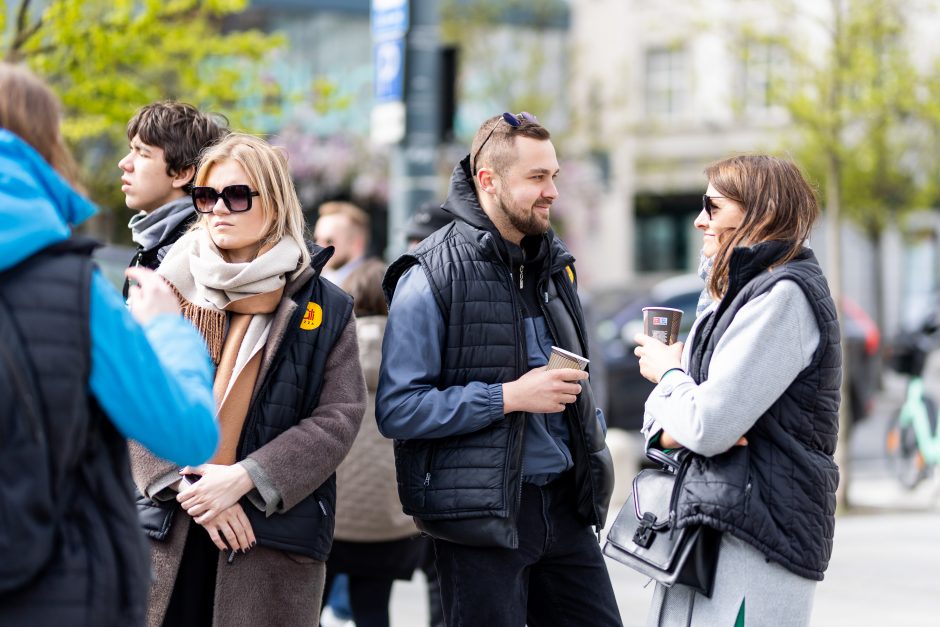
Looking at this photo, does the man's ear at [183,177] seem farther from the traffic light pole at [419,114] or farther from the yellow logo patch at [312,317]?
the traffic light pole at [419,114]

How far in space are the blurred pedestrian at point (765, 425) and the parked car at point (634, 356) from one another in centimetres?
854

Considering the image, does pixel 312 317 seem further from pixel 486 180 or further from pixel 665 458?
pixel 665 458

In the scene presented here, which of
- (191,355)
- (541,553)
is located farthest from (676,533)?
(191,355)

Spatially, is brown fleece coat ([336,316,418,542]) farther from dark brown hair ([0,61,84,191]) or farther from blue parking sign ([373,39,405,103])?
blue parking sign ([373,39,405,103])

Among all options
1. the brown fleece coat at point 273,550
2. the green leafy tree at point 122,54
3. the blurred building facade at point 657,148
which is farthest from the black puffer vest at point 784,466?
the blurred building facade at point 657,148

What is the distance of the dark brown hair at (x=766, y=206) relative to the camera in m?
3.58

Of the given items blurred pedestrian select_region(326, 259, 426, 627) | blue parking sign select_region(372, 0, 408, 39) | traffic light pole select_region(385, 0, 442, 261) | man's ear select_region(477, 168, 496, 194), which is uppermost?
blue parking sign select_region(372, 0, 408, 39)

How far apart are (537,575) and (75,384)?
197 centimetres

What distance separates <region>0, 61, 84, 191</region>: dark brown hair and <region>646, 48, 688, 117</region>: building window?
95.6 ft

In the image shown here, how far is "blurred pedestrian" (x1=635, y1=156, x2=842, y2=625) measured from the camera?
11.1 ft

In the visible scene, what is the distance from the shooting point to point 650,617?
3.75 meters

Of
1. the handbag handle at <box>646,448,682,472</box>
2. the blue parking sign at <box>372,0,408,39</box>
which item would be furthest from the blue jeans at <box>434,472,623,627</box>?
the blue parking sign at <box>372,0,408,39</box>

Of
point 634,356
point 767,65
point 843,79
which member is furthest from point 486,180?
point 634,356

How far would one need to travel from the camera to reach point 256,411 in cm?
358
